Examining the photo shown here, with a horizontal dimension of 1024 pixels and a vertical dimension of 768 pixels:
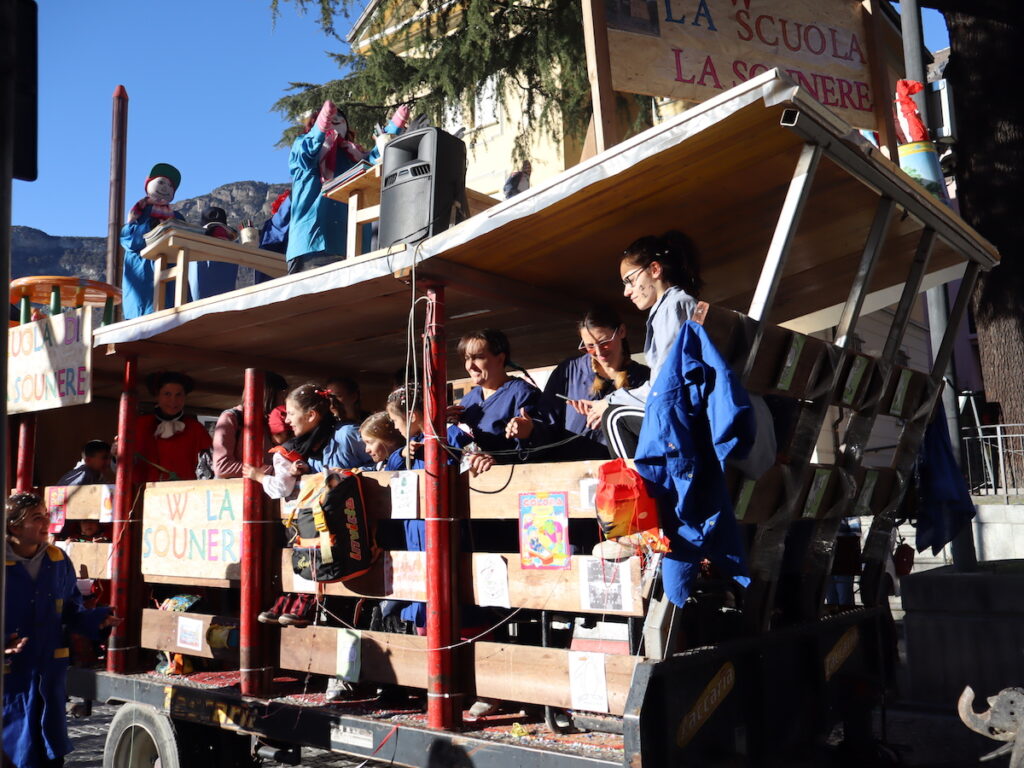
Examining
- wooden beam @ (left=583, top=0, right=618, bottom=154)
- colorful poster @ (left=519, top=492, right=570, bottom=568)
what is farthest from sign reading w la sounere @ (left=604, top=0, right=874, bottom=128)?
colorful poster @ (left=519, top=492, right=570, bottom=568)

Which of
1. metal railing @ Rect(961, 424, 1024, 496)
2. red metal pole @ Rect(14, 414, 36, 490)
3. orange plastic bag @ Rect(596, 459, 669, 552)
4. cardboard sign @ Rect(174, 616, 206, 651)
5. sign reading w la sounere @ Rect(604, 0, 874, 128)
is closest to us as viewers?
orange plastic bag @ Rect(596, 459, 669, 552)

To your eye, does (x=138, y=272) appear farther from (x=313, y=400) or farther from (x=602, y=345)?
(x=602, y=345)

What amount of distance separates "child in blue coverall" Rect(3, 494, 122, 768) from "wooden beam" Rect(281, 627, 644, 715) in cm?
146

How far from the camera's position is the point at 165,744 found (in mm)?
5352

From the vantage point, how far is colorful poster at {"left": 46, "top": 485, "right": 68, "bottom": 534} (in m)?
6.76

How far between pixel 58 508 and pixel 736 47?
219 inches

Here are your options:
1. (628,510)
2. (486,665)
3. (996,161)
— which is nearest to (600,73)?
(628,510)

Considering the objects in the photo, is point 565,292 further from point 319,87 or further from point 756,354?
point 319,87

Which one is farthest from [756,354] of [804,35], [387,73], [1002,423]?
[387,73]

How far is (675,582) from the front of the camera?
3.37 m

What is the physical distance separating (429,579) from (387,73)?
1178 centimetres

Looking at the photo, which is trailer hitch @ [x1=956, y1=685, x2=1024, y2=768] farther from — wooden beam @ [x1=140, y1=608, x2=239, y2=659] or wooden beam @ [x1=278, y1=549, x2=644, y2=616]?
wooden beam @ [x1=140, y1=608, x2=239, y2=659]

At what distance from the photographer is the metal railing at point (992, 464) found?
1170 cm

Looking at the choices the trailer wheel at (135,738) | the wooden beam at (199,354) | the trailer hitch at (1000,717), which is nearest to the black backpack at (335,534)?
the trailer wheel at (135,738)
